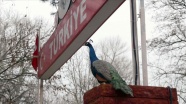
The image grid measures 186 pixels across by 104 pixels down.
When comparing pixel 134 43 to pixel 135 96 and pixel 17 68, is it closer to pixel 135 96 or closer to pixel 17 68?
pixel 135 96

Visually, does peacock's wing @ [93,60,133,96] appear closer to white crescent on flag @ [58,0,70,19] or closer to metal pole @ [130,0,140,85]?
metal pole @ [130,0,140,85]

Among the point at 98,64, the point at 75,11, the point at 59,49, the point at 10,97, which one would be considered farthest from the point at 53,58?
the point at 10,97

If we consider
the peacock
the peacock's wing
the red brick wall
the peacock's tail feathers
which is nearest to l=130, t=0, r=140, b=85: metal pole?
the peacock

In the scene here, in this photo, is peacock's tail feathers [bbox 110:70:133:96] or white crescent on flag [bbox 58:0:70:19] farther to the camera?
white crescent on flag [bbox 58:0:70:19]

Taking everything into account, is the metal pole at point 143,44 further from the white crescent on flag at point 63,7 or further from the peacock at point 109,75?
the peacock at point 109,75

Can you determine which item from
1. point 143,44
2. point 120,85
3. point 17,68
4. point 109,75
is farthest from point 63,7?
point 17,68

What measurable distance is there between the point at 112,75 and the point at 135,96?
0.27 m

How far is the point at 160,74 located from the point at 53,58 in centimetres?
1061

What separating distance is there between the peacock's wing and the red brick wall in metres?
0.06

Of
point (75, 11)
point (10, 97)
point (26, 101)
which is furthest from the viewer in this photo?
point (26, 101)

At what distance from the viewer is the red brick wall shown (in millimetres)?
2768

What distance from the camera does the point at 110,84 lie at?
9.29 ft

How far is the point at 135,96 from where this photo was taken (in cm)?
283

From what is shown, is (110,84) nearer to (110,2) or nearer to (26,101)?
(110,2)
